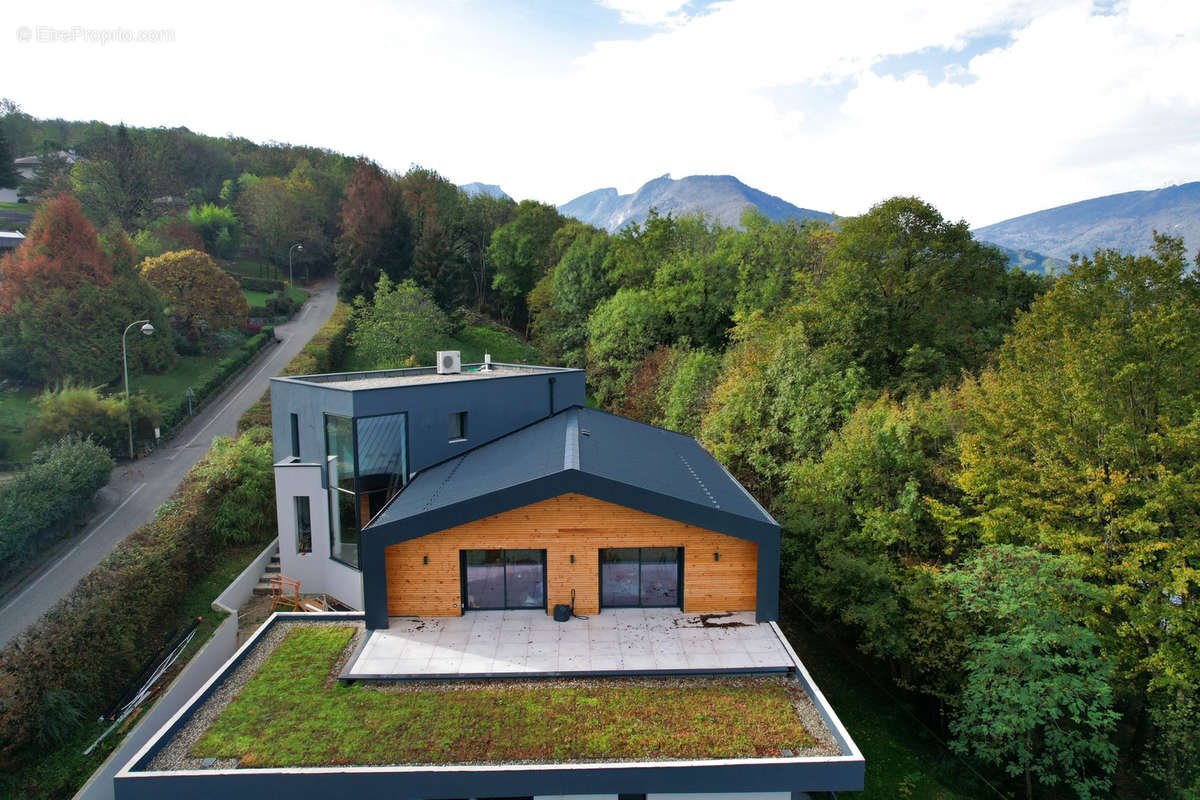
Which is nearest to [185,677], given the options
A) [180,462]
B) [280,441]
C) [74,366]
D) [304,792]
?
[280,441]

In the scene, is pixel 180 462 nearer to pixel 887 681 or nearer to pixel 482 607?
pixel 482 607

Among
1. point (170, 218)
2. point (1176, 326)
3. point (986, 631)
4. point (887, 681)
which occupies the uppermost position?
point (170, 218)

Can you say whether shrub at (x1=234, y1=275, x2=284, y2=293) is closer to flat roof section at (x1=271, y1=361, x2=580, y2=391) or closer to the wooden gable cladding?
flat roof section at (x1=271, y1=361, x2=580, y2=391)

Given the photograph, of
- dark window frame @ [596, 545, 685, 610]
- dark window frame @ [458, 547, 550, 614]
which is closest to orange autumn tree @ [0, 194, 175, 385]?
dark window frame @ [458, 547, 550, 614]

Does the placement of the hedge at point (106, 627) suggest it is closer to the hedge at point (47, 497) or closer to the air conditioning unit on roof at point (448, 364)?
the hedge at point (47, 497)

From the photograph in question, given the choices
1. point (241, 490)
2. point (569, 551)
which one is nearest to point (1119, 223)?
point (569, 551)

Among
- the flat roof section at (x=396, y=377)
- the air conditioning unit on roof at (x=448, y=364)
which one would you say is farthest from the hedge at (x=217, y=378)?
the air conditioning unit on roof at (x=448, y=364)

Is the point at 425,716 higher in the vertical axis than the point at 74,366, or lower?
lower
